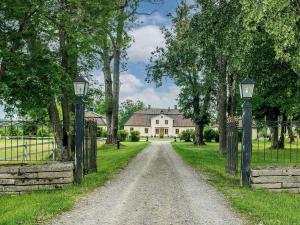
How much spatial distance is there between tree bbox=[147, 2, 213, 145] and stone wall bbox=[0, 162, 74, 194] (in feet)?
45.3

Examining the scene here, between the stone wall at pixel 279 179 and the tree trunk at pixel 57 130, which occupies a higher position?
the tree trunk at pixel 57 130

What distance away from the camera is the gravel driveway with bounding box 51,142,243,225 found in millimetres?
8852

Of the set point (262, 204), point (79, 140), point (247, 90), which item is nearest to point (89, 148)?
point (79, 140)

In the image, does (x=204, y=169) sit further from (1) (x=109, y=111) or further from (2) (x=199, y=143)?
(2) (x=199, y=143)

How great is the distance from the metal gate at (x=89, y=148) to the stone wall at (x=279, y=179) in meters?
6.16

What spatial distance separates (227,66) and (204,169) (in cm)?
1112

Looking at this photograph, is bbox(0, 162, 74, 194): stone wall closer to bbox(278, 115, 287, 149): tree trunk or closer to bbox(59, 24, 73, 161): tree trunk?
bbox(278, 115, 287, 149): tree trunk

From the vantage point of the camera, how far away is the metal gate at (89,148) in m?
16.2

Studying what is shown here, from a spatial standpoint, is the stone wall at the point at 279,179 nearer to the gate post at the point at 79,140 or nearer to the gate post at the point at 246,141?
the gate post at the point at 246,141

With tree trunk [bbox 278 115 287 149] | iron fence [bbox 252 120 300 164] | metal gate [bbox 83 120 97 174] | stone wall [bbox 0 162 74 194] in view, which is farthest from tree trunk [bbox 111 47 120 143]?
stone wall [bbox 0 162 74 194]

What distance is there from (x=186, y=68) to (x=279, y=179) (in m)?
21.0

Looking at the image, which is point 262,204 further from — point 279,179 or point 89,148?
point 89,148

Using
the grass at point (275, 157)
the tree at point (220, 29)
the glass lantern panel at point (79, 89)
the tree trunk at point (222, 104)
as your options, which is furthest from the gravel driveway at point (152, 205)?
the tree trunk at point (222, 104)

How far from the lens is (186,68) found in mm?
33469
